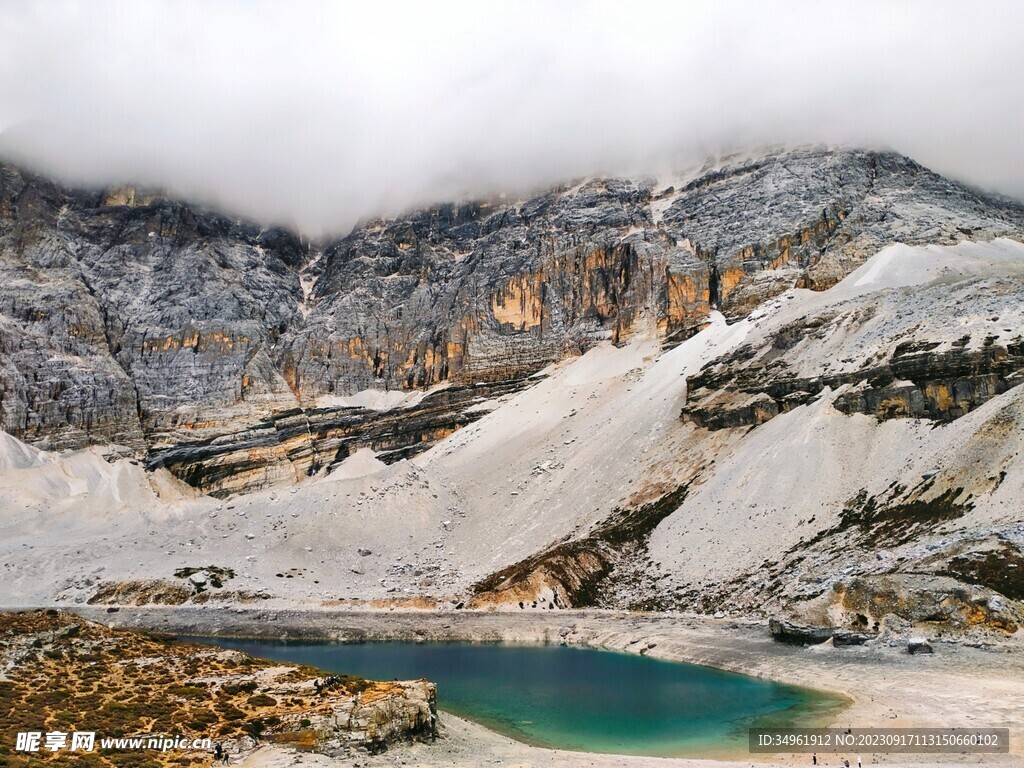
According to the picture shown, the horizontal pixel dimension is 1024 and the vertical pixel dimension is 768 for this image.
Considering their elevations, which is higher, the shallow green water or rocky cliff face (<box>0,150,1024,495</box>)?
rocky cliff face (<box>0,150,1024,495</box>)

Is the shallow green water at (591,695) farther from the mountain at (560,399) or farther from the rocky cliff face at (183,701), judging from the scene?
the mountain at (560,399)

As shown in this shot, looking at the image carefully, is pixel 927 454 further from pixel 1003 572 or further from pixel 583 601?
pixel 583 601

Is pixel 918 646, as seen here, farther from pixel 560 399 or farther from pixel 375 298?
pixel 375 298

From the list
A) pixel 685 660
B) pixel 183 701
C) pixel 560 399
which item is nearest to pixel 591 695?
pixel 685 660

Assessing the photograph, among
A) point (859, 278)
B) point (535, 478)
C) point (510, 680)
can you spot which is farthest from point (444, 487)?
point (859, 278)

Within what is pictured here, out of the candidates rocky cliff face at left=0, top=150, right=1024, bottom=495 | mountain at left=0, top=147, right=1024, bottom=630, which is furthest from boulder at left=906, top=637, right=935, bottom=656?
rocky cliff face at left=0, top=150, right=1024, bottom=495

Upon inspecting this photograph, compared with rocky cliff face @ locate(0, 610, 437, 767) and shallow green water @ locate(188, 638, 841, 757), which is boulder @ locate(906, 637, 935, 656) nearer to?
shallow green water @ locate(188, 638, 841, 757)
